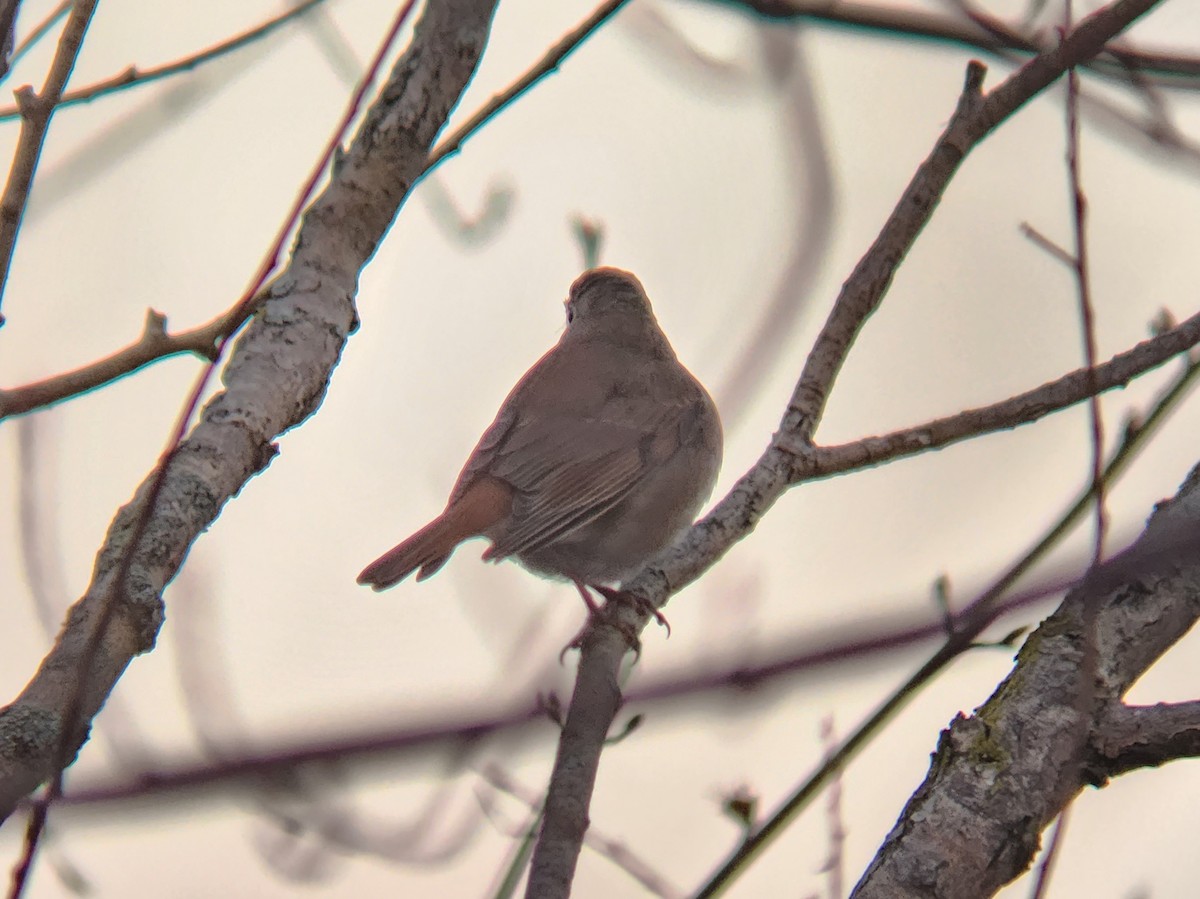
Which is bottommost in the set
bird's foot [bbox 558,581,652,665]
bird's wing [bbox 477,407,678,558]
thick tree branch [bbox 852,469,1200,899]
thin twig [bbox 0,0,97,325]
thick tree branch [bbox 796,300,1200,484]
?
thick tree branch [bbox 852,469,1200,899]

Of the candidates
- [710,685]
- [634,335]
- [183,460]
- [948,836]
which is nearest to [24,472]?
[183,460]

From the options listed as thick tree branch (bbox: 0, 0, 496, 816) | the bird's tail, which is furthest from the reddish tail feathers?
thick tree branch (bbox: 0, 0, 496, 816)

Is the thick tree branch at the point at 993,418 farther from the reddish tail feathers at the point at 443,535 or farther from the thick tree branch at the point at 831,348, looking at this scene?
the reddish tail feathers at the point at 443,535

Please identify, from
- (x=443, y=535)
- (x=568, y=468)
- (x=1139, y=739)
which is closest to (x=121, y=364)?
(x=1139, y=739)

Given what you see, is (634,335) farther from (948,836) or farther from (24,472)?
(948,836)

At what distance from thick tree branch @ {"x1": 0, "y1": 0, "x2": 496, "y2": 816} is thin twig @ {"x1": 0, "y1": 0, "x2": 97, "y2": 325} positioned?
1.41 ft

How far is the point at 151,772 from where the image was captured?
3.23ft

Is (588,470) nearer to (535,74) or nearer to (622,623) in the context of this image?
(622,623)

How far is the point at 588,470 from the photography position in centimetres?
513

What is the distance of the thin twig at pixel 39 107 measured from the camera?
1.98 metres

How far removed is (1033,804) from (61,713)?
5.22 ft

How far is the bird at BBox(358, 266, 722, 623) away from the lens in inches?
183

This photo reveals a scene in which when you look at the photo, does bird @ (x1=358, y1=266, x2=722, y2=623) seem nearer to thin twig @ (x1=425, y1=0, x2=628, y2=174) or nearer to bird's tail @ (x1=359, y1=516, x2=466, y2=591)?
bird's tail @ (x1=359, y1=516, x2=466, y2=591)

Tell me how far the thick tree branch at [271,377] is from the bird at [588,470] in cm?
163
